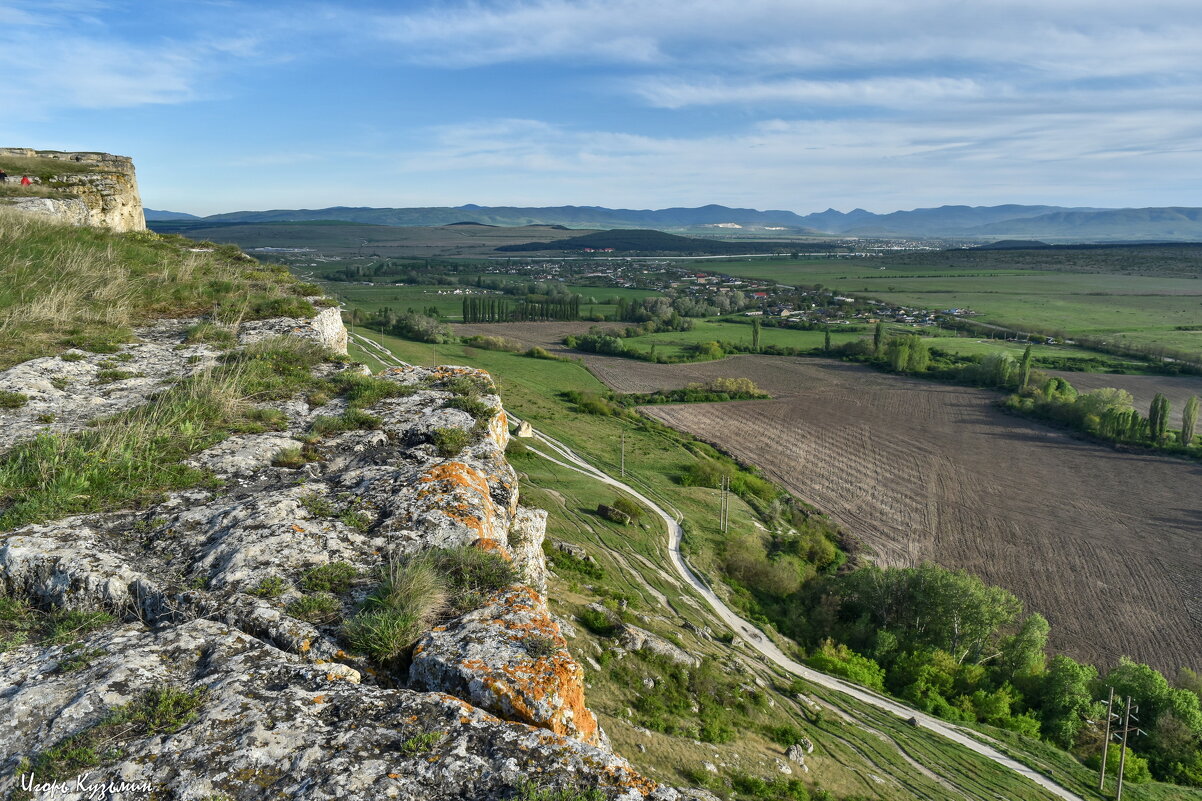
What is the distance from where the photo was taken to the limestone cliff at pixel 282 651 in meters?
4.22

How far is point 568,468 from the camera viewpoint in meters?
47.8

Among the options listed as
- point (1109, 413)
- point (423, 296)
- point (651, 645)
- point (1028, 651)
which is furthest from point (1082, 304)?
point (651, 645)

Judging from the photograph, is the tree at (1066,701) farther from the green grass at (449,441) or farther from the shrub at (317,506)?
the shrub at (317,506)

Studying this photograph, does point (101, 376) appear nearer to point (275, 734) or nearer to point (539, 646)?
point (275, 734)

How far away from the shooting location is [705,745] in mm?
16047

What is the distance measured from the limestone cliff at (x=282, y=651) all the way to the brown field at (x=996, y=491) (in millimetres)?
40801

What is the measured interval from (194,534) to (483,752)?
378cm

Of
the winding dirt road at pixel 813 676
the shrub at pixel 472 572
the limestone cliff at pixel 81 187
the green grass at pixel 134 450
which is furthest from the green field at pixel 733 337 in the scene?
the shrub at pixel 472 572

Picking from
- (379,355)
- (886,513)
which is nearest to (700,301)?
(379,355)

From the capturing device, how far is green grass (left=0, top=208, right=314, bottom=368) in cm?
1059

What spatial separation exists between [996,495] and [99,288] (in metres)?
61.0

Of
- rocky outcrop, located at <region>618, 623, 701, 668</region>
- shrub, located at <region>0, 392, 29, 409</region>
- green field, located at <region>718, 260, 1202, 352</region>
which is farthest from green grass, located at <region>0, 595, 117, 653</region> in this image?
green field, located at <region>718, 260, 1202, 352</region>

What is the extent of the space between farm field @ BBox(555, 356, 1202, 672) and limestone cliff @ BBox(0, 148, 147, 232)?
146ft

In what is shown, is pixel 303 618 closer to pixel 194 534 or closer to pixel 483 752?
pixel 194 534
